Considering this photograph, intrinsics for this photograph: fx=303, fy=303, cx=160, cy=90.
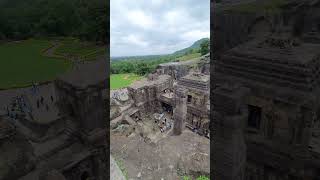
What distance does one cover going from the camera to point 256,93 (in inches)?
156

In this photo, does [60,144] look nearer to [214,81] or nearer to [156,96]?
[214,81]

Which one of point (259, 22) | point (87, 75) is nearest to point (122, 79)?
point (259, 22)

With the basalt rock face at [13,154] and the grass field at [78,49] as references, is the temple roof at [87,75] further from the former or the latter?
the basalt rock face at [13,154]

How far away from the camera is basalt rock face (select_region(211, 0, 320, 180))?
3.69 meters

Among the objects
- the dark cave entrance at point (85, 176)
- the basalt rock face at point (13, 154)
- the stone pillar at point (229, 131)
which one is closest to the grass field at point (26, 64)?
the basalt rock face at point (13, 154)

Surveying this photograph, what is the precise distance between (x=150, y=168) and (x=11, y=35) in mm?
7306

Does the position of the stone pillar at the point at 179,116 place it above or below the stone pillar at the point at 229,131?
below

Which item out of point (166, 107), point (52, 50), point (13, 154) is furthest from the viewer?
point (166, 107)

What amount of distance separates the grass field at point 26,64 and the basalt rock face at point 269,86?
217 cm

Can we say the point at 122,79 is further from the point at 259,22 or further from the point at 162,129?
the point at 259,22

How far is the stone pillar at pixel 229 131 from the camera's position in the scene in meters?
4.00

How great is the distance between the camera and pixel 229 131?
159 inches

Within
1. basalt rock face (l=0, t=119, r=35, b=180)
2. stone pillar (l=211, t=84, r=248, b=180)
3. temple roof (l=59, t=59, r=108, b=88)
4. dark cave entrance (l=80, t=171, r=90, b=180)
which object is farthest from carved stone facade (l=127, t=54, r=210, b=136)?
basalt rock face (l=0, t=119, r=35, b=180)

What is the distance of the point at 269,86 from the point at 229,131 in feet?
2.56
